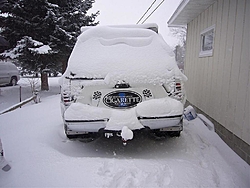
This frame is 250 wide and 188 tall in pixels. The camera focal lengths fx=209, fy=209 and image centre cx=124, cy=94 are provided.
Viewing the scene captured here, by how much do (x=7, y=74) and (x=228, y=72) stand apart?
52.6 feet

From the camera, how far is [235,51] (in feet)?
12.1

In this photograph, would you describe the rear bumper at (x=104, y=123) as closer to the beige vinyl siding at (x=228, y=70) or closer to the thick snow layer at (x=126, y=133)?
the thick snow layer at (x=126, y=133)

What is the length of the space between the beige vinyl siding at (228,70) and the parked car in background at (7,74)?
1443 centimetres

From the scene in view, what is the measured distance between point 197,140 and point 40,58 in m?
11.3

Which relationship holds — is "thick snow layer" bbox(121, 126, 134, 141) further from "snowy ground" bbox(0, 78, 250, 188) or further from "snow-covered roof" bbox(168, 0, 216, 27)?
"snow-covered roof" bbox(168, 0, 216, 27)

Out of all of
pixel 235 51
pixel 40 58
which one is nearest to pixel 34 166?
pixel 235 51

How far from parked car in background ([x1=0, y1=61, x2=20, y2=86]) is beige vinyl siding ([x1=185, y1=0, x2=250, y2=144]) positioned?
14.4 meters

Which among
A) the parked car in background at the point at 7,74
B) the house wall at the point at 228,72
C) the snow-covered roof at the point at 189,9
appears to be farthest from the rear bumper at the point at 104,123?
the parked car in background at the point at 7,74

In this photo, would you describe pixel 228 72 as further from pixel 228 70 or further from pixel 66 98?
pixel 66 98

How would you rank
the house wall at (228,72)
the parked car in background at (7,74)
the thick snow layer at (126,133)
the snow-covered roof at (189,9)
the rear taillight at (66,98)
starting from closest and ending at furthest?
the thick snow layer at (126,133), the rear taillight at (66,98), the house wall at (228,72), the snow-covered roof at (189,9), the parked car in background at (7,74)

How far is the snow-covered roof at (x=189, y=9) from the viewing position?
17.1ft

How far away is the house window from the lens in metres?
5.29

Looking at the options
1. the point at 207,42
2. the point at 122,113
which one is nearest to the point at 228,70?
the point at 207,42

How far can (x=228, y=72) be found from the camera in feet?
13.0
